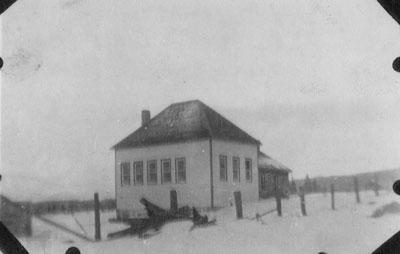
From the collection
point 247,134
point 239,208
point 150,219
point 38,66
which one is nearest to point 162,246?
point 150,219

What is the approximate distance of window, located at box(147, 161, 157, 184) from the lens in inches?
51.0

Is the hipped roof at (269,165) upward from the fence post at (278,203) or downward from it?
upward

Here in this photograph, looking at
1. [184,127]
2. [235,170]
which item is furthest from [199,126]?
[235,170]

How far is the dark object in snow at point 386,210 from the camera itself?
3.84 feet

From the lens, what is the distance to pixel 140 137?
1326mm

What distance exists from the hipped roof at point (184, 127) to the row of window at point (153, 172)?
0.15ft

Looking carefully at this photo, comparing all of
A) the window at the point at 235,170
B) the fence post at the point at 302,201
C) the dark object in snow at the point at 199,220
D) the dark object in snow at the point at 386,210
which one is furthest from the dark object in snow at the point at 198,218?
the dark object in snow at the point at 386,210

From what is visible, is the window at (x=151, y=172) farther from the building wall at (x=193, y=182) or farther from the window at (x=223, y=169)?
the window at (x=223, y=169)

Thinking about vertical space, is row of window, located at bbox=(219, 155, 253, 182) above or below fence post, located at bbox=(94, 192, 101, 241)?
above

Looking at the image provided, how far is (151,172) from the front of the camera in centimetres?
130

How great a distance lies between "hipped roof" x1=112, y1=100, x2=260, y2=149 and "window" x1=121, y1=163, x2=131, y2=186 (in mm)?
46

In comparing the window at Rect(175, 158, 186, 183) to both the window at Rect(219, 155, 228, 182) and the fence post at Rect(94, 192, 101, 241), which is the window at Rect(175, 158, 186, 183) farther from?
the fence post at Rect(94, 192, 101, 241)

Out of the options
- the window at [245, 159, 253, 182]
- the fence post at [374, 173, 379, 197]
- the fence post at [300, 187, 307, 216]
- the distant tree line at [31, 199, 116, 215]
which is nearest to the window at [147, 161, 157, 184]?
the distant tree line at [31, 199, 116, 215]

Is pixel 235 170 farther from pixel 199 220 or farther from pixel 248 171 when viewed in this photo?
pixel 199 220
